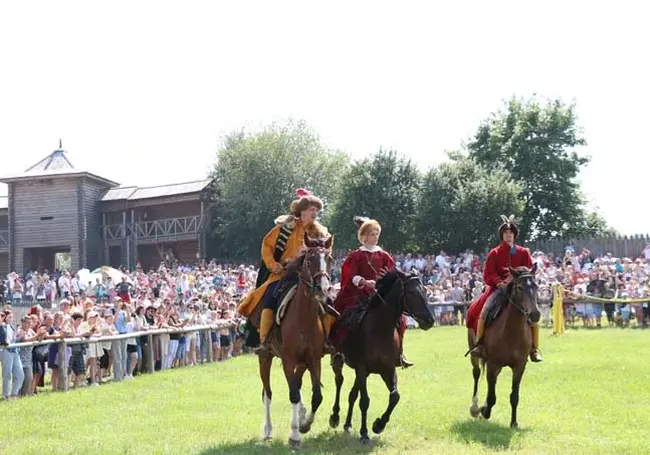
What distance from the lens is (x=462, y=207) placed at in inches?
1693

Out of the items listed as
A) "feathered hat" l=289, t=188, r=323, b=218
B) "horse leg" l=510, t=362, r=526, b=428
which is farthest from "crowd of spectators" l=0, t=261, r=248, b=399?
"horse leg" l=510, t=362, r=526, b=428

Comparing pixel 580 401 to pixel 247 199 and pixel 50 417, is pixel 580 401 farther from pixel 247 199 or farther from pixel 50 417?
pixel 247 199

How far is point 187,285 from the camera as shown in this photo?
35156 mm

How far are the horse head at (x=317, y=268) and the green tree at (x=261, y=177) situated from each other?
42632 millimetres

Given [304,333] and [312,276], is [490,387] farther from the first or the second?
[312,276]

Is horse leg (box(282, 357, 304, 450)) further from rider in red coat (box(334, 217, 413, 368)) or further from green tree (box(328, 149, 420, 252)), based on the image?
green tree (box(328, 149, 420, 252))

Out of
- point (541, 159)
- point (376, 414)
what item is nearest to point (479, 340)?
point (376, 414)

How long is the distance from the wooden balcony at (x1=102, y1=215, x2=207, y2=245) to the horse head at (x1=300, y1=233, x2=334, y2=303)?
45.5 m

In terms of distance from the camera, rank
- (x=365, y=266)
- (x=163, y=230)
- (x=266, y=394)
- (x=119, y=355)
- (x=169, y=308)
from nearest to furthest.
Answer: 1. (x=365, y=266)
2. (x=266, y=394)
3. (x=119, y=355)
4. (x=169, y=308)
5. (x=163, y=230)

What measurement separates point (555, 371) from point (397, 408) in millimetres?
5367

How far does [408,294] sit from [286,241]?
171cm

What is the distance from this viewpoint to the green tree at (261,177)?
5372cm

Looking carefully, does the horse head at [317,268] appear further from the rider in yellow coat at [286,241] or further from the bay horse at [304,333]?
the rider in yellow coat at [286,241]

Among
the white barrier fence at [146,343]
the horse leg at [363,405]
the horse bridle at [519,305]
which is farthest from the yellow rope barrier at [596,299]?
the horse leg at [363,405]
